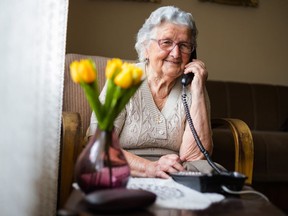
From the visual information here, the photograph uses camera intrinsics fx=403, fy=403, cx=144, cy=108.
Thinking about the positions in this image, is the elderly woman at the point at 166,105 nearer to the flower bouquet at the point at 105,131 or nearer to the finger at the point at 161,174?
the finger at the point at 161,174

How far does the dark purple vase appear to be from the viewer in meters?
0.84

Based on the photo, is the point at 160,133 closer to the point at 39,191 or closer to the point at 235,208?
the point at 39,191

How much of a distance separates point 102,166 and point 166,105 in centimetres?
71

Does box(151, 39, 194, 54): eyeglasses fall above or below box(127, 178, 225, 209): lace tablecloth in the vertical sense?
above

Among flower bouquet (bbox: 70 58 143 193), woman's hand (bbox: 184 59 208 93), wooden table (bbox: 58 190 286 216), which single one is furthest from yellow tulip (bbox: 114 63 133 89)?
woman's hand (bbox: 184 59 208 93)

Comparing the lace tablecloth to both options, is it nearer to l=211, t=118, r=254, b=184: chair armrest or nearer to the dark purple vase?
the dark purple vase

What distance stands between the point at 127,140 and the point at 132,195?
0.69m

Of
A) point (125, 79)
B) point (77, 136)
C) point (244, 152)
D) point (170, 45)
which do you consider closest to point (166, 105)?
point (170, 45)

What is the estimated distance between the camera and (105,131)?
2.85 ft

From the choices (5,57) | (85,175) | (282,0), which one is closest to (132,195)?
(85,175)

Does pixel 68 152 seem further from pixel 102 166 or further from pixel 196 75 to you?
pixel 196 75

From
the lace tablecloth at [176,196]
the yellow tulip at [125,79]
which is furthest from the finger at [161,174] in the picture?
the yellow tulip at [125,79]

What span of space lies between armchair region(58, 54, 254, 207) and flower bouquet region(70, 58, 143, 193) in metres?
0.30

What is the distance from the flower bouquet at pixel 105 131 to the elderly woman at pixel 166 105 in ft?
1.79
